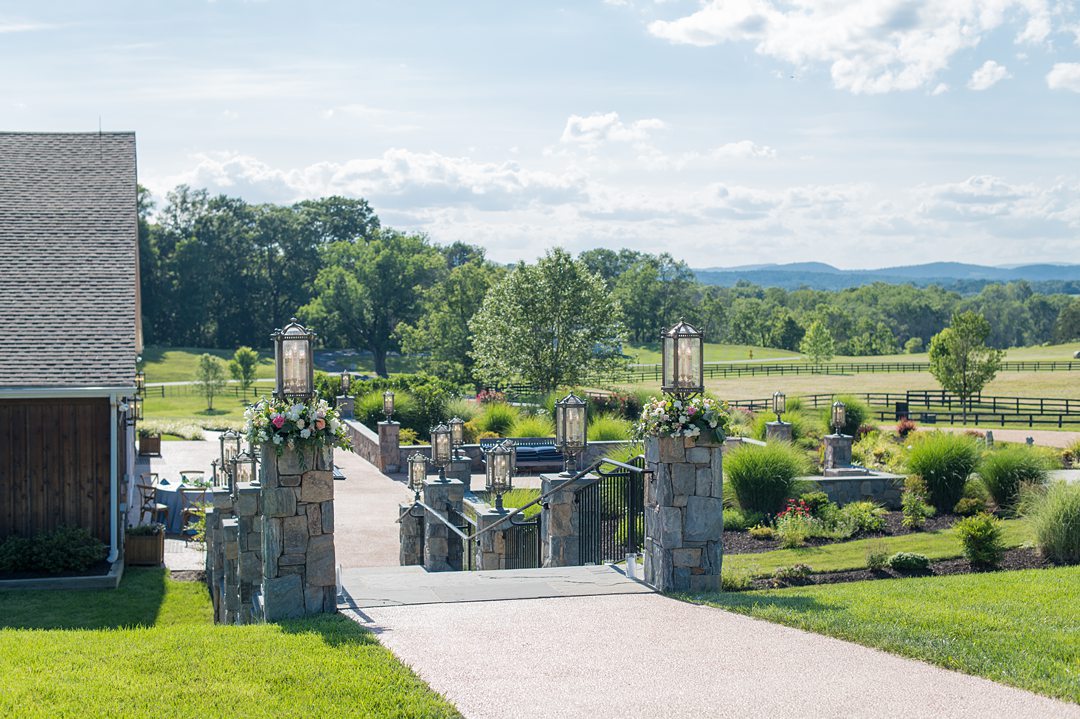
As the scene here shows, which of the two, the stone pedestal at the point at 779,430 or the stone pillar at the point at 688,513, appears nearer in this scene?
the stone pillar at the point at 688,513

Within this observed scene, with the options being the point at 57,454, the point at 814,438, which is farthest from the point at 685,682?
the point at 814,438

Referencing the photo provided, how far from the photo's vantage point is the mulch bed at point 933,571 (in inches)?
489

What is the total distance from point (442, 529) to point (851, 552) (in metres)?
5.42

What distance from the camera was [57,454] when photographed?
14.1m

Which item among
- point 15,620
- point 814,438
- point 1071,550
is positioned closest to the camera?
point 15,620

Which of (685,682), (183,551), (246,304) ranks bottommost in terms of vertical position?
(183,551)

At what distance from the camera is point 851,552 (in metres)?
14.3

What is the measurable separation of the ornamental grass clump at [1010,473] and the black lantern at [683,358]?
982 centimetres

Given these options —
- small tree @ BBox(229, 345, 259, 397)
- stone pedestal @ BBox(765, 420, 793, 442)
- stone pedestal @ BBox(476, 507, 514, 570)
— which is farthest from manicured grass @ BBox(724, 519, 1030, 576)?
small tree @ BBox(229, 345, 259, 397)

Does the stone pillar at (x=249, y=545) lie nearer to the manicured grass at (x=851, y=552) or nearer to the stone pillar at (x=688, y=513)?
the stone pillar at (x=688, y=513)

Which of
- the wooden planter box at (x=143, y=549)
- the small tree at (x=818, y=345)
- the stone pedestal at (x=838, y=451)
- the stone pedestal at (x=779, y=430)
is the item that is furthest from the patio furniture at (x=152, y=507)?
the small tree at (x=818, y=345)

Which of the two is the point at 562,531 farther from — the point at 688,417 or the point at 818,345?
the point at 818,345

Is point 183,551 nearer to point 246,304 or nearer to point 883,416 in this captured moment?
point 883,416

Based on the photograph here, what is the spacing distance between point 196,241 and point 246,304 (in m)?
6.30
